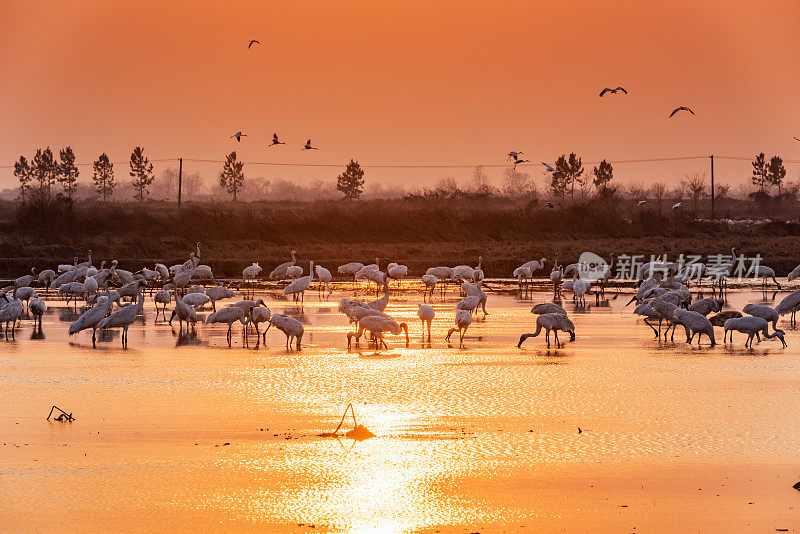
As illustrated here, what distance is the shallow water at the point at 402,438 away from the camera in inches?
364

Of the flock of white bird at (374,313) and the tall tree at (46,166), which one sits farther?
the tall tree at (46,166)

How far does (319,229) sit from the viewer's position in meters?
65.5

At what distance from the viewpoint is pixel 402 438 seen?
39.1 ft

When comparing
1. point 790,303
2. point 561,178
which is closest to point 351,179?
point 561,178

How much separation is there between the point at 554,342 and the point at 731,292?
16725 millimetres

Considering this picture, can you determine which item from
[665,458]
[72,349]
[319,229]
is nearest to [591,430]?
[665,458]

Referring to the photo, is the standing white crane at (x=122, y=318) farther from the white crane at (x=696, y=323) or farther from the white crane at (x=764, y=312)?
the white crane at (x=764, y=312)

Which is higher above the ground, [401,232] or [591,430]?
[401,232]

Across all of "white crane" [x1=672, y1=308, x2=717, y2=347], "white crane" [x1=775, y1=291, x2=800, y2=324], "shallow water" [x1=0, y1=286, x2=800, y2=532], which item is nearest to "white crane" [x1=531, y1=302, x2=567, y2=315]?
"shallow water" [x1=0, y1=286, x2=800, y2=532]

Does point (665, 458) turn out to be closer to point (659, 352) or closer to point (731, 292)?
point (659, 352)

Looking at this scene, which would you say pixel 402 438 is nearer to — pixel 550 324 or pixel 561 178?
pixel 550 324

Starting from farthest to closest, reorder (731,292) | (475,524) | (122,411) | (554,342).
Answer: (731,292), (554,342), (122,411), (475,524)

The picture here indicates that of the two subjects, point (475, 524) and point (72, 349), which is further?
point (72, 349)

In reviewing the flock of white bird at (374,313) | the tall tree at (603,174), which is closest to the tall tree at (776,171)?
the tall tree at (603,174)
